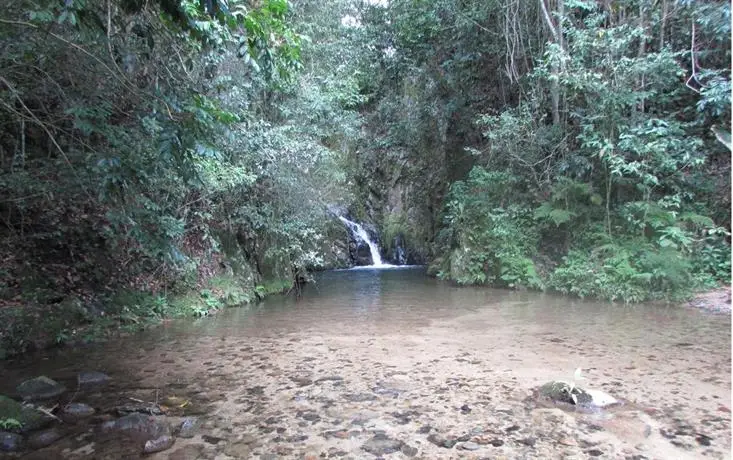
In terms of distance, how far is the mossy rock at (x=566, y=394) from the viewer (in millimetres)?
4176

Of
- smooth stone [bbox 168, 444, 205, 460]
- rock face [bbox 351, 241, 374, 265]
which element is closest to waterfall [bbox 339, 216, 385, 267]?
rock face [bbox 351, 241, 374, 265]

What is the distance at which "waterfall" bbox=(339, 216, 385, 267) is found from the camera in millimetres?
19812

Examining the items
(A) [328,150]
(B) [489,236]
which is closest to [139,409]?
(A) [328,150]

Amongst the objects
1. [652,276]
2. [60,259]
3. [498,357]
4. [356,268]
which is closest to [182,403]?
[498,357]

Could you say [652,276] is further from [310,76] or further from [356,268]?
[356,268]

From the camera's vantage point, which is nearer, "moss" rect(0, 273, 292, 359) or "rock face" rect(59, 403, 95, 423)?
"rock face" rect(59, 403, 95, 423)

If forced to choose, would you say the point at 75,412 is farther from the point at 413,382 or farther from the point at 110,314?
the point at 110,314

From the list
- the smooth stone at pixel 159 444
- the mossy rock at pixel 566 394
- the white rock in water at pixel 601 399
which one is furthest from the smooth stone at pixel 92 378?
the white rock in water at pixel 601 399

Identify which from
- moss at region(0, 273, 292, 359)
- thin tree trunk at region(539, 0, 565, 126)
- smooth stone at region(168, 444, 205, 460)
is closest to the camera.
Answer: smooth stone at region(168, 444, 205, 460)

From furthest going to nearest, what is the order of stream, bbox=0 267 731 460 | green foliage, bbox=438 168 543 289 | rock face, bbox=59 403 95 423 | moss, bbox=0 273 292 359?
green foliage, bbox=438 168 543 289 → moss, bbox=0 273 292 359 → rock face, bbox=59 403 95 423 → stream, bbox=0 267 731 460

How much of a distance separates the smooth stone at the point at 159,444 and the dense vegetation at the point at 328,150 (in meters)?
1.52

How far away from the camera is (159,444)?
3508 millimetres

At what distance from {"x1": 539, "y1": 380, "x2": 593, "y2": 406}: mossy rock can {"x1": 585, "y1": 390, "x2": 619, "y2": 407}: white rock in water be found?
40 mm

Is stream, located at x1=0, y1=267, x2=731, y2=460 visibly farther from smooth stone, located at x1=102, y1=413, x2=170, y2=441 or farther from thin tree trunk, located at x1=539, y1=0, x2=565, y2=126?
thin tree trunk, located at x1=539, y1=0, x2=565, y2=126
